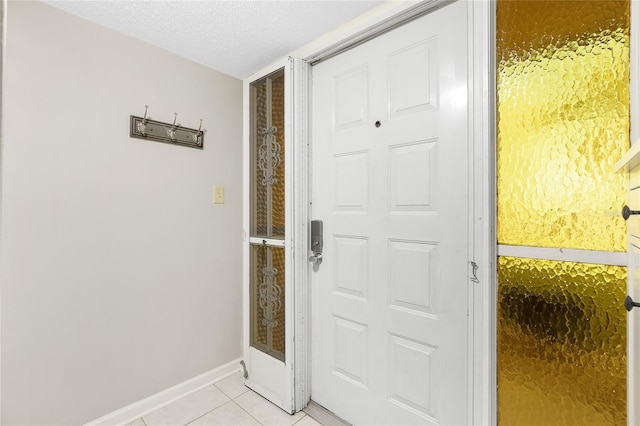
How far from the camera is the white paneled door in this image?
1428 mm

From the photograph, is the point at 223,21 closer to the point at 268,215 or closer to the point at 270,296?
the point at 268,215

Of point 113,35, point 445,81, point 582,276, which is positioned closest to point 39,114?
point 113,35

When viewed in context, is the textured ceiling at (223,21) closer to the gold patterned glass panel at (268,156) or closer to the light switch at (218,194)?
the gold patterned glass panel at (268,156)

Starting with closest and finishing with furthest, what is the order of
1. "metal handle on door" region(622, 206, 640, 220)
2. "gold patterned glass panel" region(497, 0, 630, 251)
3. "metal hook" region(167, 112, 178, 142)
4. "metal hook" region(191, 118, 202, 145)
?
1. "metal handle on door" region(622, 206, 640, 220)
2. "gold patterned glass panel" region(497, 0, 630, 251)
3. "metal hook" region(167, 112, 178, 142)
4. "metal hook" region(191, 118, 202, 145)

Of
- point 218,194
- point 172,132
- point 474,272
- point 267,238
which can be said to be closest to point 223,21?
point 172,132

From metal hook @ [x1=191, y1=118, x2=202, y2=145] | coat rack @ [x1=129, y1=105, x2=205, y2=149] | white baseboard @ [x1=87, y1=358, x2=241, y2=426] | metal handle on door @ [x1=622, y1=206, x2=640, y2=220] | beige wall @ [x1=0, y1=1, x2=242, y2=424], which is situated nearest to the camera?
metal handle on door @ [x1=622, y1=206, x2=640, y2=220]

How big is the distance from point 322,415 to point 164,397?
3.26 ft

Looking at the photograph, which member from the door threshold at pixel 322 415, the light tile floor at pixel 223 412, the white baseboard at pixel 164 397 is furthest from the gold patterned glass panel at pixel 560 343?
the white baseboard at pixel 164 397

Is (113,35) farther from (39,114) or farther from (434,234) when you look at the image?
(434,234)

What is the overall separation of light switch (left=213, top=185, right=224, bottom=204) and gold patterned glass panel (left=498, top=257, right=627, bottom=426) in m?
1.81

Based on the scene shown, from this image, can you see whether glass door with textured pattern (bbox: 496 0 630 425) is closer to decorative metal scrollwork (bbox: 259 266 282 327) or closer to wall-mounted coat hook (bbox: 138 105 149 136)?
decorative metal scrollwork (bbox: 259 266 282 327)

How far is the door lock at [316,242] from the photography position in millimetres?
1960

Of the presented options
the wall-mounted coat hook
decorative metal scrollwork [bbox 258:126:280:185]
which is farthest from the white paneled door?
the wall-mounted coat hook

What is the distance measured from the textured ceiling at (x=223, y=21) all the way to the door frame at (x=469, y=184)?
0.31 ft
